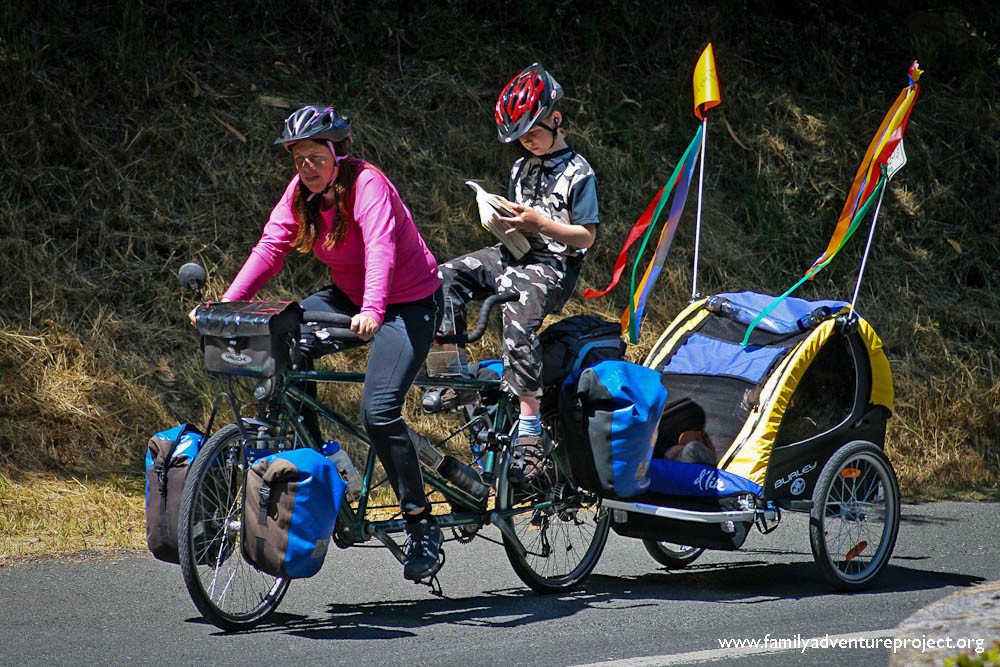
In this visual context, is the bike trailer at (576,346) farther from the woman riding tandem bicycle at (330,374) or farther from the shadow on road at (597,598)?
the shadow on road at (597,598)

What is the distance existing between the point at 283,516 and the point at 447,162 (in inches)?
282

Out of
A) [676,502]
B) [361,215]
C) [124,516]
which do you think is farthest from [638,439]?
[124,516]

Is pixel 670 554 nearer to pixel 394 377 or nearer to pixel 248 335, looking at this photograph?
pixel 394 377

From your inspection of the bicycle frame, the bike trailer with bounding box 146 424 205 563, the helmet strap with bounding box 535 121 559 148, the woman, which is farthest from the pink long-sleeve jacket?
the helmet strap with bounding box 535 121 559 148

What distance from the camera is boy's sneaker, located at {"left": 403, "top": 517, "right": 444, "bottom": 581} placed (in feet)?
18.5

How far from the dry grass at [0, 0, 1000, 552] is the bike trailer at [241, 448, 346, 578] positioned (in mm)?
3491

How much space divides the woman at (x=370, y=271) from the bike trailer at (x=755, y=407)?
1342 mm

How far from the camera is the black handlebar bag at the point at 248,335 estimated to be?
5.11 meters

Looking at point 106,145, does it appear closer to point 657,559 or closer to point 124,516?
point 124,516

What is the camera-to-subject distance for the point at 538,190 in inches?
251

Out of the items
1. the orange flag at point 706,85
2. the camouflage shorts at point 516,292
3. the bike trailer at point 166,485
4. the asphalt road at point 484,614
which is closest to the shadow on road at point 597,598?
the asphalt road at point 484,614

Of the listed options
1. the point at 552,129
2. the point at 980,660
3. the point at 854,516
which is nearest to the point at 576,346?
the point at 552,129

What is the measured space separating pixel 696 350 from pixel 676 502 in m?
1.00

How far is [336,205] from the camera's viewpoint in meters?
5.50
